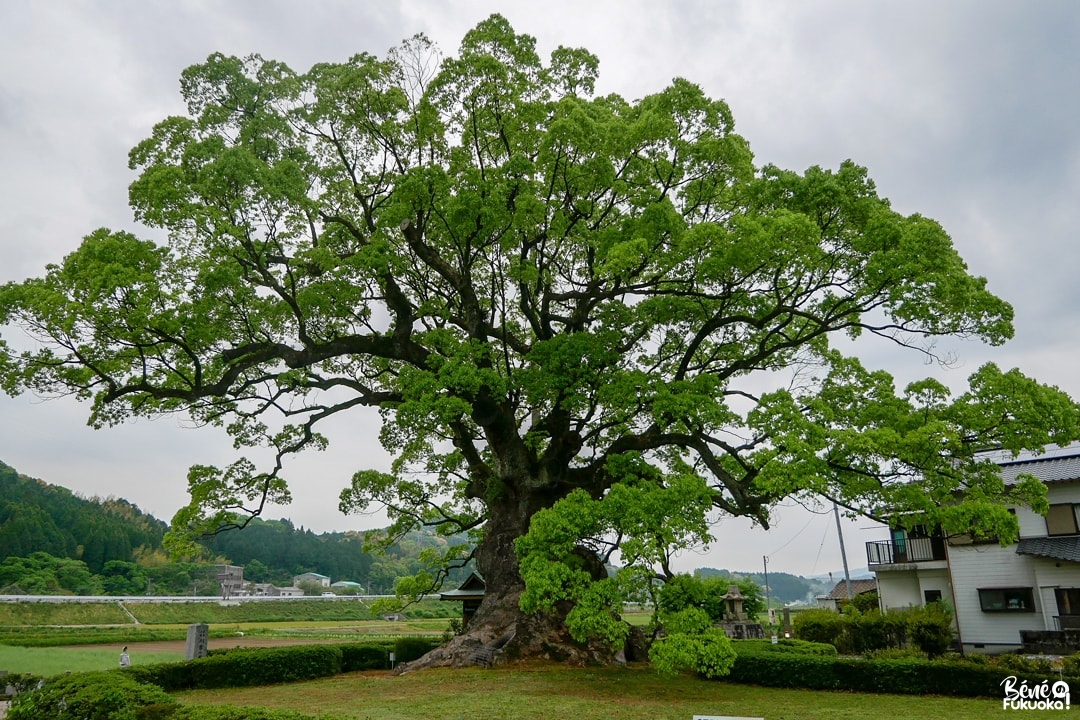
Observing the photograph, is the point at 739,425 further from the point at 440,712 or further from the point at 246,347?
the point at 246,347

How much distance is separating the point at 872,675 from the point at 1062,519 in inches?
480

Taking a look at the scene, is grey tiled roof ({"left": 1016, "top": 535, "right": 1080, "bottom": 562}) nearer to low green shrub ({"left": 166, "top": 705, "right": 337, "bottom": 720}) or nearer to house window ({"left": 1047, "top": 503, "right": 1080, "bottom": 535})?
house window ({"left": 1047, "top": 503, "right": 1080, "bottom": 535})

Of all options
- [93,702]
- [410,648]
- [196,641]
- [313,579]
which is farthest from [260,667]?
[313,579]

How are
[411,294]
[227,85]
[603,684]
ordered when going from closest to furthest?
[603,684] < [227,85] < [411,294]

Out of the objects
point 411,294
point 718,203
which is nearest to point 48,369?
point 411,294

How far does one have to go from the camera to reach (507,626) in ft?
46.2

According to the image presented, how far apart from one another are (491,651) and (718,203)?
10.4m

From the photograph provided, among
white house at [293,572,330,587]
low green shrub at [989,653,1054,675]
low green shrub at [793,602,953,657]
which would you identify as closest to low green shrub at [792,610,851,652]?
low green shrub at [793,602,953,657]

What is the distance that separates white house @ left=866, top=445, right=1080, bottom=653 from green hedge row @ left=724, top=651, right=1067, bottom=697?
7.82 m

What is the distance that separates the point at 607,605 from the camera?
Answer: 33.8 feet

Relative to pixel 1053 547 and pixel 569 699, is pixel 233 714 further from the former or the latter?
pixel 1053 547

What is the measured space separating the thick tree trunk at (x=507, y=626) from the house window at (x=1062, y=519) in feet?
47.8

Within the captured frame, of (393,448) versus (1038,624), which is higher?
(393,448)

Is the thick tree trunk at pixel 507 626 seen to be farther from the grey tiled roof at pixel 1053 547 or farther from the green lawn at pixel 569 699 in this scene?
the grey tiled roof at pixel 1053 547
